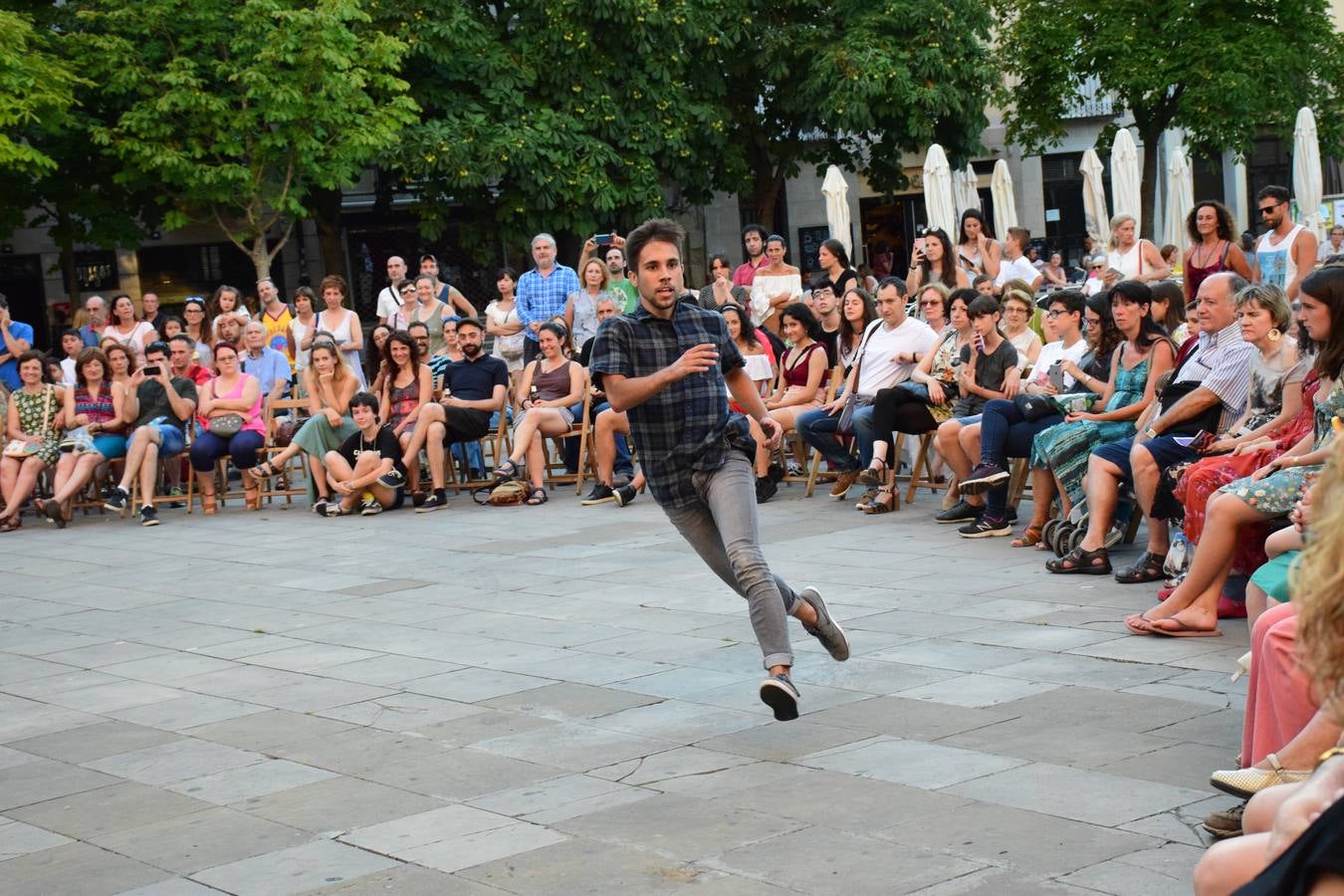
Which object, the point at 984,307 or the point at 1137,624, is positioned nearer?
the point at 1137,624

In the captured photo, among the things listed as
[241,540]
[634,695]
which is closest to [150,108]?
[241,540]

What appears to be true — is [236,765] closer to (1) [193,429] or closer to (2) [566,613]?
(2) [566,613]

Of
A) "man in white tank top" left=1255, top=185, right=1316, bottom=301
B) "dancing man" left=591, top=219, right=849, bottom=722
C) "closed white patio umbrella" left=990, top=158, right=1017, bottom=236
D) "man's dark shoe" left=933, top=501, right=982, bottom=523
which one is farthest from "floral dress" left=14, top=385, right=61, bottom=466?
"closed white patio umbrella" left=990, top=158, right=1017, bottom=236

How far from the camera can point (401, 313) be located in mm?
16969

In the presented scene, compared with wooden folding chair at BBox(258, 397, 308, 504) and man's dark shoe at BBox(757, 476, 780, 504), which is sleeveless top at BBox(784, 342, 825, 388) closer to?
man's dark shoe at BBox(757, 476, 780, 504)

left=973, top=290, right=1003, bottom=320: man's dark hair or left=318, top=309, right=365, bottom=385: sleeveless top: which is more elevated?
left=318, top=309, right=365, bottom=385: sleeveless top

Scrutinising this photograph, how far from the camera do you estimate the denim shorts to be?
1532 centimetres

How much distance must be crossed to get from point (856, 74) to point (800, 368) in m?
17.5

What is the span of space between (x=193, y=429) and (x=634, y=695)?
9916 millimetres

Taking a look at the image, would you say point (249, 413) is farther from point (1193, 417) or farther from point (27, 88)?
point (27, 88)

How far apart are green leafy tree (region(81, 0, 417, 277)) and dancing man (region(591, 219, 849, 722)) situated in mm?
18932

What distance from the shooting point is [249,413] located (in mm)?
15414

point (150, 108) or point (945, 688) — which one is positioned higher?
point (150, 108)

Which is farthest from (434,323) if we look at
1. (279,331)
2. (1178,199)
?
(1178,199)
